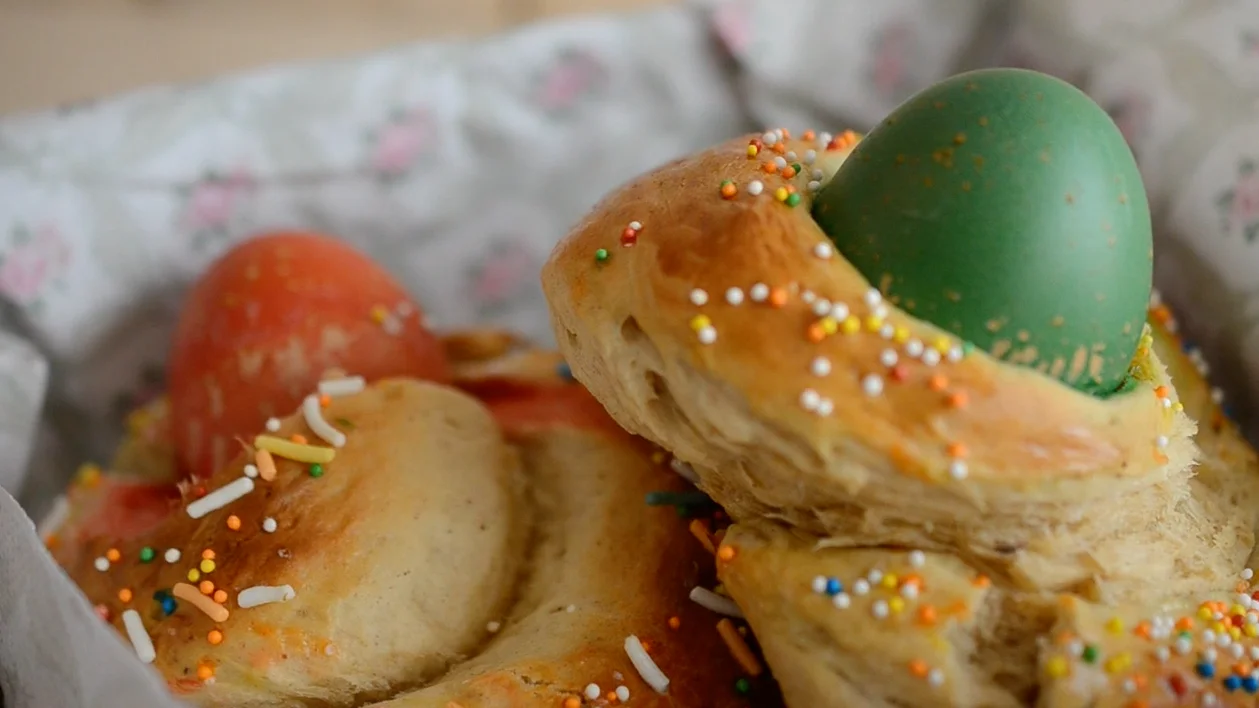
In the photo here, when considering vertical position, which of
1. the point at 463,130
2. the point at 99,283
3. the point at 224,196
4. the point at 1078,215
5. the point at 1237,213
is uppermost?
the point at 1078,215

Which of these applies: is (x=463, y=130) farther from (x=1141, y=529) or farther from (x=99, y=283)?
(x=1141, y=529)

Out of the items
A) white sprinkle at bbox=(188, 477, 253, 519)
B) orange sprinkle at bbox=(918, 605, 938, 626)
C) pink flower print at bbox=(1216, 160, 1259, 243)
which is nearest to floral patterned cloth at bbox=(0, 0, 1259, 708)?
pink flower print at bbox=(1216, 160, 1259, 243)

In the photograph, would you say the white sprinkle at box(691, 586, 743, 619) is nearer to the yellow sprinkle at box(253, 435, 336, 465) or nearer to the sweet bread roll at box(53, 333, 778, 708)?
the sweet bread roll at box(53, 333, 778, 708)

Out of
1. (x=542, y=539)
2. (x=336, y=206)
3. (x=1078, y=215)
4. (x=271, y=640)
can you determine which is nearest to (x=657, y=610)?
(x=542, y=539)

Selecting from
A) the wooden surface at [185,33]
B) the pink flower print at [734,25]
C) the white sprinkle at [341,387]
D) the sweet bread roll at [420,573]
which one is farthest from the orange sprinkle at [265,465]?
the wooden surface at [185,33]

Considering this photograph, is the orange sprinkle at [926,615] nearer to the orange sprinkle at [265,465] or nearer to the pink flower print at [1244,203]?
the orange sprinkle at [265,465]

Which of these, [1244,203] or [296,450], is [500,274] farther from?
[1244,203]
